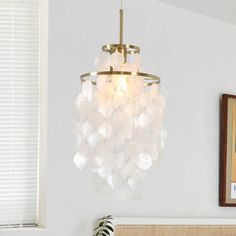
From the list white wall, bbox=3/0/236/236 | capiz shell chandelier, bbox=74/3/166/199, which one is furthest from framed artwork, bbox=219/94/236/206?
capiz shell chandelier, bbox=74/3/166/199

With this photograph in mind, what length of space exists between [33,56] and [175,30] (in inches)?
32.4

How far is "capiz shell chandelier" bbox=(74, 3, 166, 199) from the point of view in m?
1.45

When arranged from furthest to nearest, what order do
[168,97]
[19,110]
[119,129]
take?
[168,97], [19,110], [119,129]

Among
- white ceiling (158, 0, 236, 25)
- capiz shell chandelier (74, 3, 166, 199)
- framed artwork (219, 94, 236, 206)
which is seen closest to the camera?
capiz shell chandelier (74, 3, 166, 199)

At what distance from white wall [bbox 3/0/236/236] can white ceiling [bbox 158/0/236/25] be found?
0.05 meters

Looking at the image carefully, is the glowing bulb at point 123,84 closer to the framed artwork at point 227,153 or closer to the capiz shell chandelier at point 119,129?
the capiz shell chandelier at point 119,129

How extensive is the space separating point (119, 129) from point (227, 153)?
1.83 meters

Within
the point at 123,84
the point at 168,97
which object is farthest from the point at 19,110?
the point at 123,84

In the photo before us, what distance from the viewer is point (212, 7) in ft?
10.1

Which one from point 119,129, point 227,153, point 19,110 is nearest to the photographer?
point 119,129

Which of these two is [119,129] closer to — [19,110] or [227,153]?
[19,110]

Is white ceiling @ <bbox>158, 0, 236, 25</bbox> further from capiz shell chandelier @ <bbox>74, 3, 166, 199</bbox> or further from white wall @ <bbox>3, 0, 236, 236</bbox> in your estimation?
capiz shell chandelier @ <bbox>74, 3, 166, 199</bbox>

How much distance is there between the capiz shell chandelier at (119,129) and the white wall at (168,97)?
1.19m

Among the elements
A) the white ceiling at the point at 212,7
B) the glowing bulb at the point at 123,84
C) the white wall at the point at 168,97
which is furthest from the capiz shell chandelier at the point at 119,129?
the white ceiling at the point at 212,7
